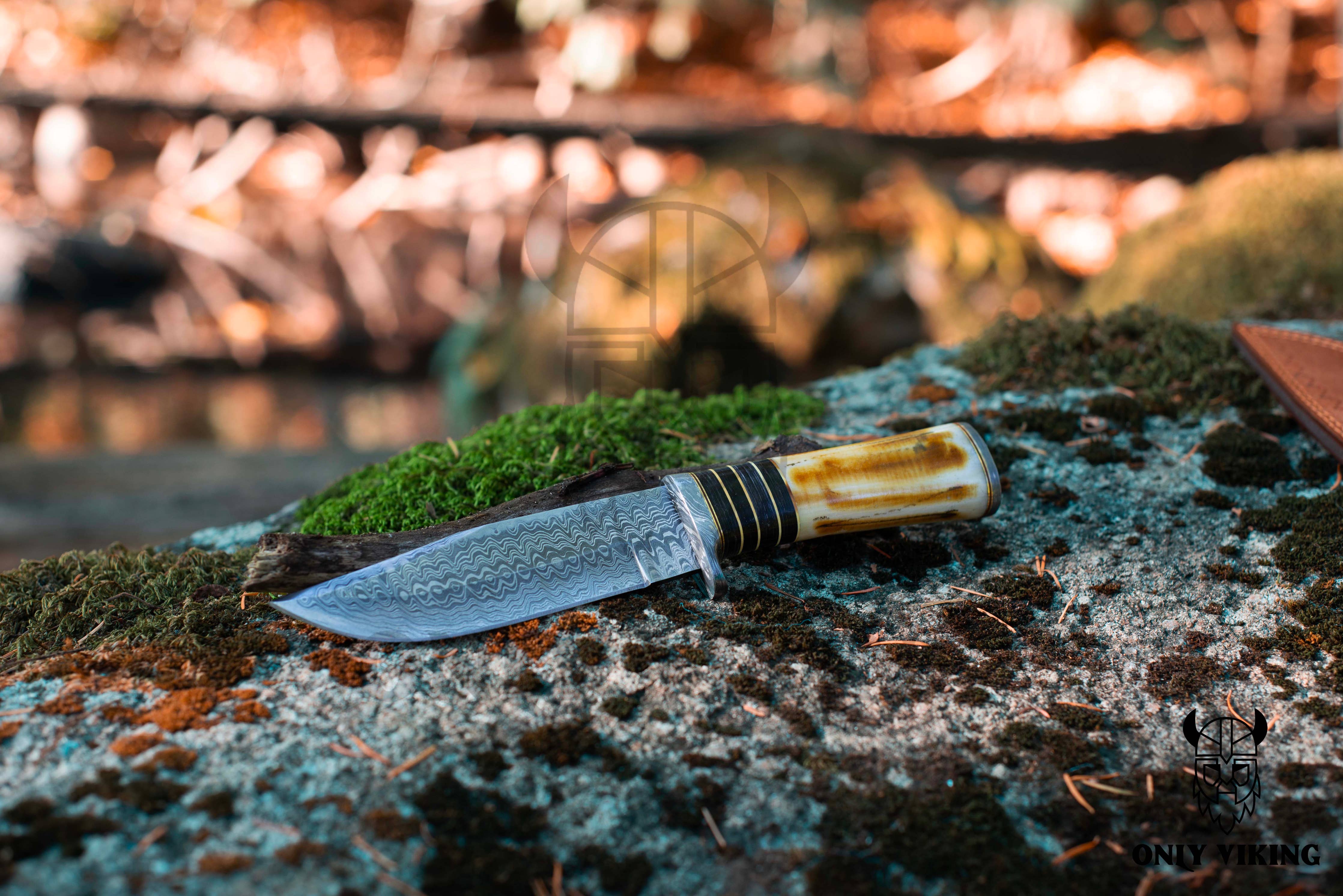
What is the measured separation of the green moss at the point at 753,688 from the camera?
1822 mm

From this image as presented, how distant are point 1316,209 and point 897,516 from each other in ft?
16.6

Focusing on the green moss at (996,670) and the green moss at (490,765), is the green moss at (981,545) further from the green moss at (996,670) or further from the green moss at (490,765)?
the green moss at (490,765)

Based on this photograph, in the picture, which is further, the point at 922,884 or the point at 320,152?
the point at 320,152

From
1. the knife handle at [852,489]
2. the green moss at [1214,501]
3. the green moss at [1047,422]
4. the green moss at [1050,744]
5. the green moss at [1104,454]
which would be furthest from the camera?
the green moss at [1047,422]

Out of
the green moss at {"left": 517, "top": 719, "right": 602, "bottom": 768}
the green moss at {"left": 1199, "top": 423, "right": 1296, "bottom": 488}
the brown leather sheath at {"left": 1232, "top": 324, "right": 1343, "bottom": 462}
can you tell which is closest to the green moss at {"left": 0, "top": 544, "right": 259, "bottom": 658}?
the green moss at {"left": 517, "top": 719, "right": 602, "bottom": 768}

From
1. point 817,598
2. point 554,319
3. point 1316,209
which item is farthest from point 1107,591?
point 554,319

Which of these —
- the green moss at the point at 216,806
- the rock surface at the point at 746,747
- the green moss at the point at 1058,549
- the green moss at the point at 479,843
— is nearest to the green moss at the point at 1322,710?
the rock surface at the point at 746,747

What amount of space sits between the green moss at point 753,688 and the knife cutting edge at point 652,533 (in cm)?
25

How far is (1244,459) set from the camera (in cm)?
266

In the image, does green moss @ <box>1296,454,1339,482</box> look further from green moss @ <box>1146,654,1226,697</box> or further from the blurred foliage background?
the blurred foliage background

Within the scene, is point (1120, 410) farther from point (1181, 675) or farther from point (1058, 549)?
point (1181, 675)

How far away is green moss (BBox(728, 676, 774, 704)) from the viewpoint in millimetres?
1822

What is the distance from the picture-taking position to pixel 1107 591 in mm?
2186

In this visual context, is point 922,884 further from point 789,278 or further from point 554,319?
point 554,319
